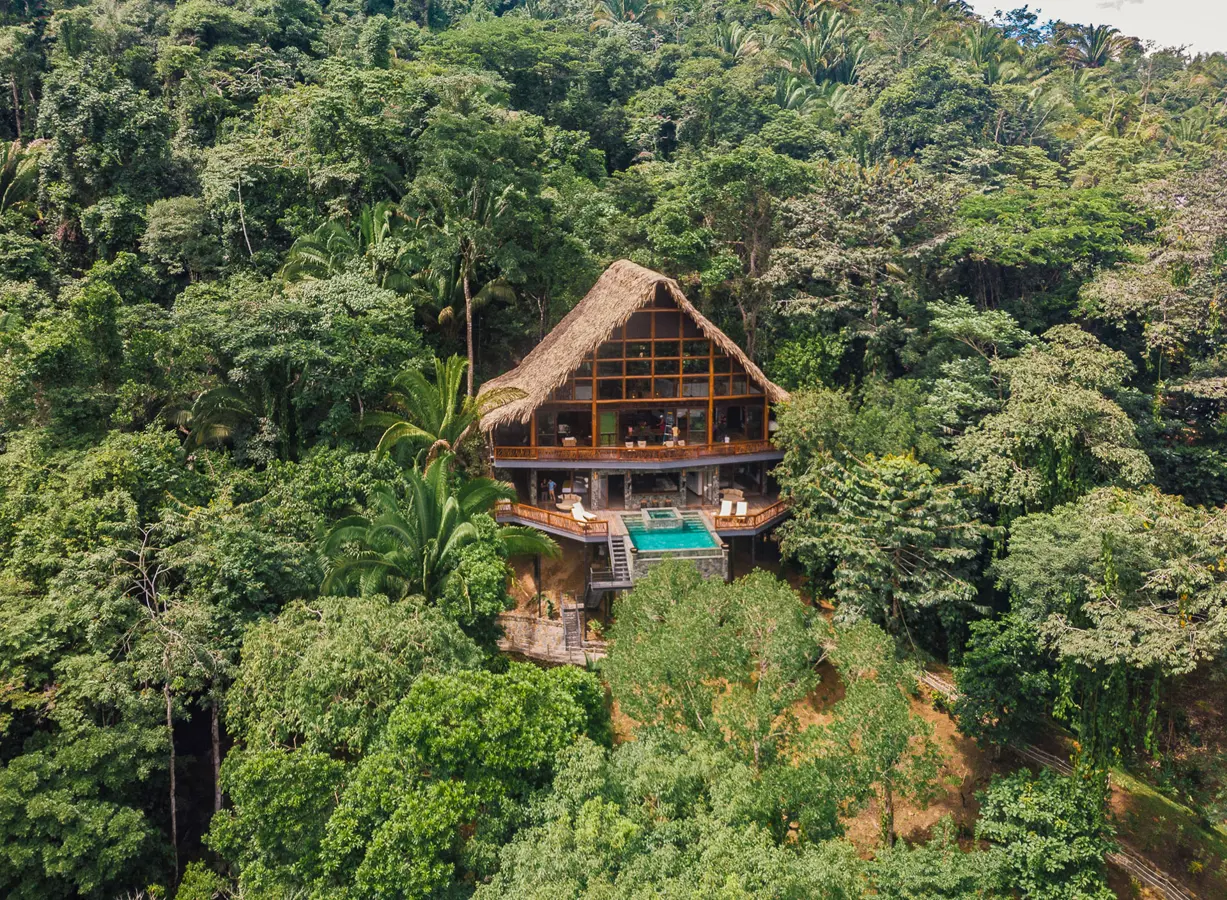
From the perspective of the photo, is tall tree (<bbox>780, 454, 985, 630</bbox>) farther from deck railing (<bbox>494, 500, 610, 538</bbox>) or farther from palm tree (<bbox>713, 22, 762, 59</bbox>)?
palm tree (<bbox>713, 22, 762, 59</bbox>)

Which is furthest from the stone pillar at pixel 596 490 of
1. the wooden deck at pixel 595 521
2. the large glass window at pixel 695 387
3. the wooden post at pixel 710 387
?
the large glass window at pixel 695 387

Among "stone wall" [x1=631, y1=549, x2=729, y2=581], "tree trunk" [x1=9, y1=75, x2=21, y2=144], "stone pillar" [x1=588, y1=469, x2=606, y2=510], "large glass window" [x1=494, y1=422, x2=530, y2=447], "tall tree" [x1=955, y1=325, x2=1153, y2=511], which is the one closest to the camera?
"tall tree" [x1=955, y1=325, x2=1153, y2=511]

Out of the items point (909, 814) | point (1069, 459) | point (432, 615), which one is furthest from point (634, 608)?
point (1069, 459)

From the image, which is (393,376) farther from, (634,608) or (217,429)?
(634,608)

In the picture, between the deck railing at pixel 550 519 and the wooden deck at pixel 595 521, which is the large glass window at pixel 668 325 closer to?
the wooden deck at pixel 595 521

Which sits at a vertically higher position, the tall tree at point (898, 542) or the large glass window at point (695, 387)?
the large glass window at point (695, 387)

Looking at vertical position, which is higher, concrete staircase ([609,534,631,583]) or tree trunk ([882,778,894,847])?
concrete staircase ([609,534,631,583])

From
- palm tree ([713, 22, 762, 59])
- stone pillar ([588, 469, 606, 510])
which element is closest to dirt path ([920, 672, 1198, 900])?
stone pillar ([588, 469, 606, 510])
